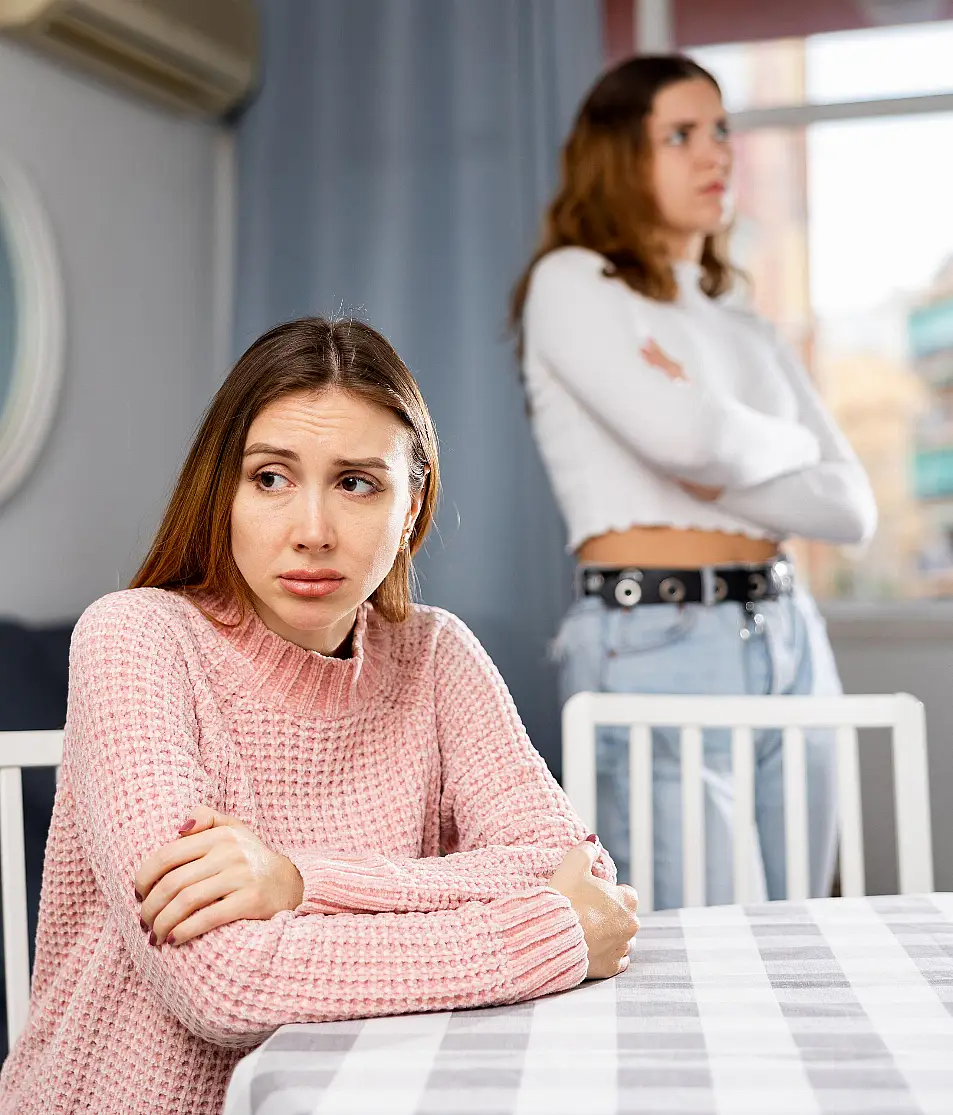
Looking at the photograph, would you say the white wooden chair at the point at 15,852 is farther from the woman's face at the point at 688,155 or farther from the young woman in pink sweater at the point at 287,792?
the woman's face at the point at 688,155

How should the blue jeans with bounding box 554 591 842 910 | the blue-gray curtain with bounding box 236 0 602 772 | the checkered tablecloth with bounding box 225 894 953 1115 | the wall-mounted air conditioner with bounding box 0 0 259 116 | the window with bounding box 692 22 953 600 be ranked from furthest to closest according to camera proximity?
the window with bounding box 692 22 953 600
the blue-gray curtain with bounding box 236 0 602 772
the wall-mounted air conditioner with bounding box 0 0 259 116
the blue jeans with bounding box 554 591 842 910
the checkered tablecloth with bounding box 225 894 953 1115

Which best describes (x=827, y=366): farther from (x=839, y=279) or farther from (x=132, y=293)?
(x=132, y=293)

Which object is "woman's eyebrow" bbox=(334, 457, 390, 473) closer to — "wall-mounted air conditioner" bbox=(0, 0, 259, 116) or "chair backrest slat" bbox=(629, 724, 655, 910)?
"chair backrest slat" bbox=(629, 724, 655, 910)

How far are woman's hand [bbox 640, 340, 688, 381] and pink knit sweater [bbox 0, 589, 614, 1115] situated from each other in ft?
2.27

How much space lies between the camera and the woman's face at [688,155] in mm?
1951

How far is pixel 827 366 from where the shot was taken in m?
2.94

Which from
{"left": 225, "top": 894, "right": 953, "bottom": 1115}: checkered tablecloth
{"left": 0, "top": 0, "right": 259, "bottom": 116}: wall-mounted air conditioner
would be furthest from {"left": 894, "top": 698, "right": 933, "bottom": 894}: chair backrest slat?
{"left": 0, "top": 0, "right": 259, "bottom": 116}: wall-mounted air conditioner

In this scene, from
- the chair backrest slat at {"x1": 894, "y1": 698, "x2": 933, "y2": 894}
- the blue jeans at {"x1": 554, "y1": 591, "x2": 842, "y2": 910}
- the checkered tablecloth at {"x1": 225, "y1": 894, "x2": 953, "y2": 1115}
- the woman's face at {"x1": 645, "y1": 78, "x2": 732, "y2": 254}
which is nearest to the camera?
the checkered tablecloth at {"x1": 225, "y1": 894, "x2": 953, "y2": 1115}

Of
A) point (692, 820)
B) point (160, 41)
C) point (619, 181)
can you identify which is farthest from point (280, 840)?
point (160, 41)

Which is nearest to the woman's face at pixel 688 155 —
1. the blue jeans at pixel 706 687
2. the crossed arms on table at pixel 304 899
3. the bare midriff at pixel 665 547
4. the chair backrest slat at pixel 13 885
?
the bare midriff at pixel 665 547

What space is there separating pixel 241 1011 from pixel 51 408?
174 centimetres

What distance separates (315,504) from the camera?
3.43 feet

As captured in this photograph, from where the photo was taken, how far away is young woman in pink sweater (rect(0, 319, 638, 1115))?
33.6 inches

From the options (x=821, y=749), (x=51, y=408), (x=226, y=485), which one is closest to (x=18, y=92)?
(x=51, y=408)
